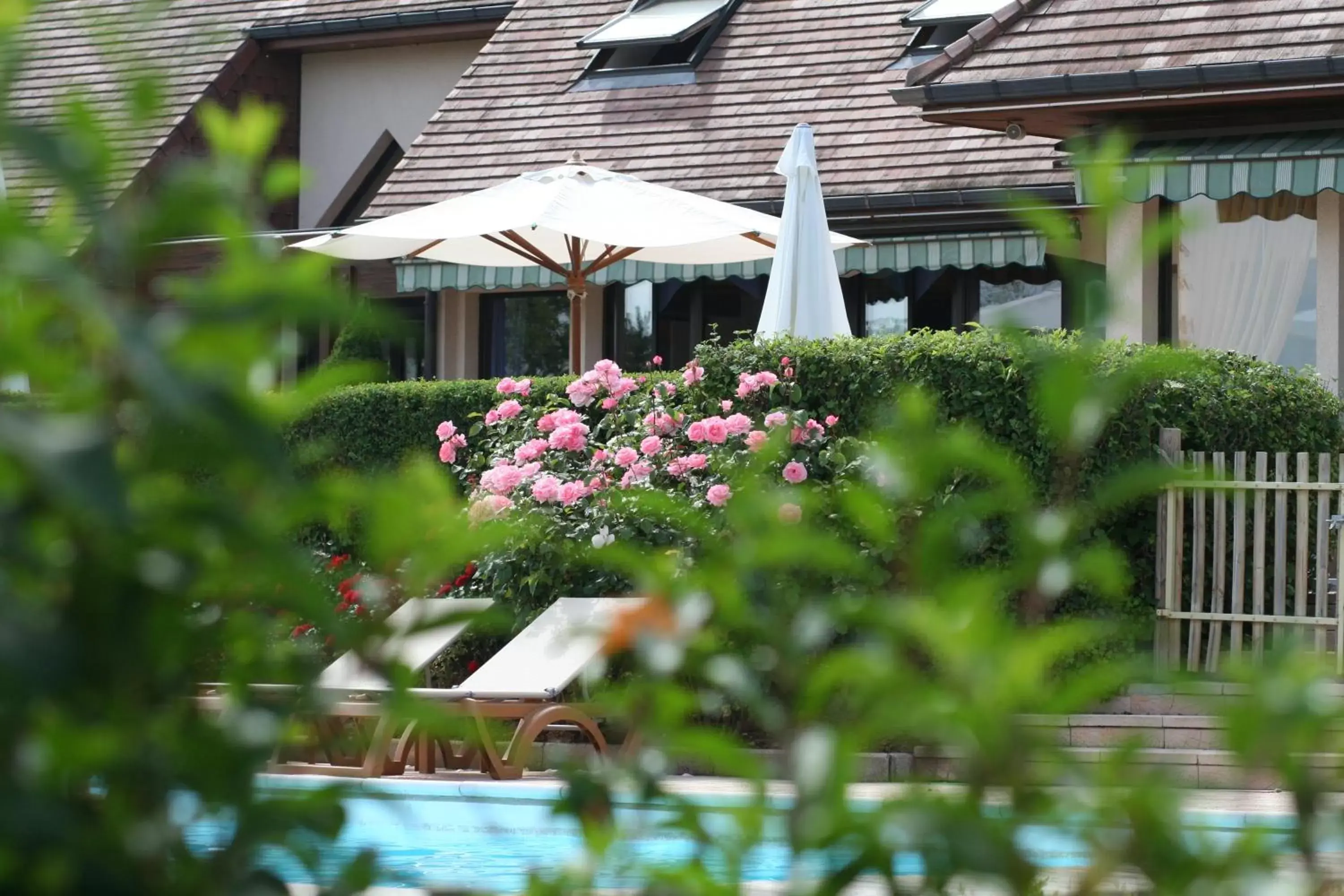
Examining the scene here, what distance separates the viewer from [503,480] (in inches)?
409

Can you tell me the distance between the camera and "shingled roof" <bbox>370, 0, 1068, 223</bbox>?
645 inches

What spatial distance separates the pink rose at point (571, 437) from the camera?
10508 mm

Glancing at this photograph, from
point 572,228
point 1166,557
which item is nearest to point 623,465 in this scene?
point 572,228

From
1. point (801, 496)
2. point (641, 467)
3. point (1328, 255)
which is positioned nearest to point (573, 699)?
point (641, 467)

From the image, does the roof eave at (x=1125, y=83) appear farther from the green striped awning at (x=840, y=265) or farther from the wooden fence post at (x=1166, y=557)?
the wooden fence post at (x=1166, y=557)

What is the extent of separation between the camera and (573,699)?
981cm

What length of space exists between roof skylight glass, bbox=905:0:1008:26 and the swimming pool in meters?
10.7

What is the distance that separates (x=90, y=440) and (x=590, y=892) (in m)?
0.64

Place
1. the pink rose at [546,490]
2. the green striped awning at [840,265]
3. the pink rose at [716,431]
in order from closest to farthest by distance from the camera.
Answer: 1. the pink rose at [716,431]
2. the pink rose at [546,490]
3. the green striped awning at [840,265]

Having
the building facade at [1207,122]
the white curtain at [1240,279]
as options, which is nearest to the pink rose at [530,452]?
the building facade at [1207,122]

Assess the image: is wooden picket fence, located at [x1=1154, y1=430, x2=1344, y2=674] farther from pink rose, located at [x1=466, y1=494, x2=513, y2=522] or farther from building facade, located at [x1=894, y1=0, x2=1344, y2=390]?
pink rose, located at [x1=466, y1=494, x2=513, y2=522]

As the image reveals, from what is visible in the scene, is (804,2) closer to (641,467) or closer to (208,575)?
(641,467)

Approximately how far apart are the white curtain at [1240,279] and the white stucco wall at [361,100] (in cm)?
1034

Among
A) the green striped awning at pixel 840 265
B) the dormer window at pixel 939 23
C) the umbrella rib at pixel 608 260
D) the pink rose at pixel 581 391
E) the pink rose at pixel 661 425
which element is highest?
the dormer window at pixel 939 23
